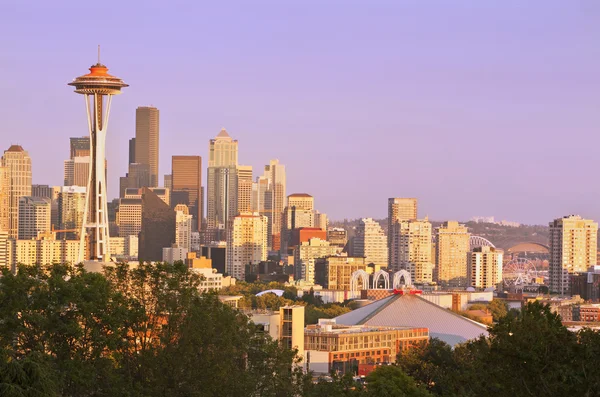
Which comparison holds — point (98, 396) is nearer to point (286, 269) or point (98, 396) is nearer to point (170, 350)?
point (170, 350)

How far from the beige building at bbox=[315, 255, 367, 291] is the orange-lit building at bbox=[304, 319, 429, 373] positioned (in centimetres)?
7716

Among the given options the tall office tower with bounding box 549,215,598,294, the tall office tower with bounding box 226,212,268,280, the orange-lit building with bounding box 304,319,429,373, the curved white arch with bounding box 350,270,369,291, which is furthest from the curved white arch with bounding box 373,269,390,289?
the orange-lit building with bounding box 304,319,429,373

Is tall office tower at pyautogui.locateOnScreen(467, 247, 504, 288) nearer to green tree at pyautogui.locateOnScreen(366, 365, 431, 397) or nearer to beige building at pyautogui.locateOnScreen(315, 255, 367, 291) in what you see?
beige building at pyautogui.locateOnScreen(315, 255, 367, 291)

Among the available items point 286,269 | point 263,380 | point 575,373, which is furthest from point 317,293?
point 575,373

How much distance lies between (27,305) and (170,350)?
3.42 metres

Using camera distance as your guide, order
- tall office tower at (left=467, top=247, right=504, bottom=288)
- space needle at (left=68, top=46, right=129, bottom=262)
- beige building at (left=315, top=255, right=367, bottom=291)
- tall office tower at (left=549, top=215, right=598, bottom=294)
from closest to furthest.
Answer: space needle at (left=68, top=46, right=129, bottom=262) < beige building at (left=315, top=255, right=367, bottom=291) < tall office tower at (left=549, top=215, right=598, bottom=294) < tall office tower at (left=467, top=247, right=504, bottom=288)

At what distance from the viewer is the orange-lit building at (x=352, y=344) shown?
3036 inches

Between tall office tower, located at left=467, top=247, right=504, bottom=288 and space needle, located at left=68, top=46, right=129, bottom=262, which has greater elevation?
space needle, located at left=68, top=46, right=129, bottom=262

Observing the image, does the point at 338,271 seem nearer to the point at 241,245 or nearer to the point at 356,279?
the point at 356,279

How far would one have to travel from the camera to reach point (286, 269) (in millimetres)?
199625

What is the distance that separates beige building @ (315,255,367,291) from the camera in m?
169

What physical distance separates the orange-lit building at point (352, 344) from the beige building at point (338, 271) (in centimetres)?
7716

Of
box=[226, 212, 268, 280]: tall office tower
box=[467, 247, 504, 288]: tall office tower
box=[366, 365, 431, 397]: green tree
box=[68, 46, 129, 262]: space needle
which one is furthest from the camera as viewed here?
box=[226, 212, 268, 280]: tall office tower

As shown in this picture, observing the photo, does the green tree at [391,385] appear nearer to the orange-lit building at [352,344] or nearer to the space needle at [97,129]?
the orange-lit building at [352,344]
